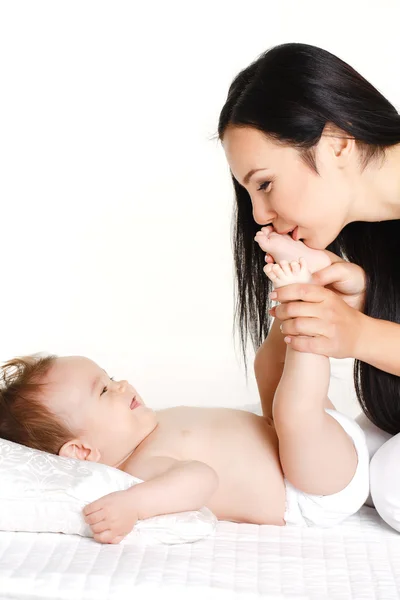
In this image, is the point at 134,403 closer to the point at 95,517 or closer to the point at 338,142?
the point at 95,517

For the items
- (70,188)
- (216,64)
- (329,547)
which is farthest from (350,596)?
(216,64)

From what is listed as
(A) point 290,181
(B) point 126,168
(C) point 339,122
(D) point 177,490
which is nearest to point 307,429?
(D) point 177,490

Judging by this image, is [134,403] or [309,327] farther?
[134,403]

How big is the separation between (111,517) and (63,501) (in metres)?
0.11

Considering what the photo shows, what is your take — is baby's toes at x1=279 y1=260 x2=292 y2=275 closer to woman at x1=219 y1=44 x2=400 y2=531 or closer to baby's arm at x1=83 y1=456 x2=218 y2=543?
woman at x1=219 y1=44 x2=400 y2=531

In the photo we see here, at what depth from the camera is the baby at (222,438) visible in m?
1.68

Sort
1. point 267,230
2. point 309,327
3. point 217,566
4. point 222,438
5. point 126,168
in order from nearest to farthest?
1. point 217,566
2. point 309,327
3. point 222,438
4. point 267,230
5. point 126,168

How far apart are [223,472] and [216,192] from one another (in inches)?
99.3

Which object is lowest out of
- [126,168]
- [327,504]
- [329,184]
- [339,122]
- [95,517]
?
[327,504]

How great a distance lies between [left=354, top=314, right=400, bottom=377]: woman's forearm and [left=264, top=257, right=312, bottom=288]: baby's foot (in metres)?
0.14

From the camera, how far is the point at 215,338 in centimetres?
395

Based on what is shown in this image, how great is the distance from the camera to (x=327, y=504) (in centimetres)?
173

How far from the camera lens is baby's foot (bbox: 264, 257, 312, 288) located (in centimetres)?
173

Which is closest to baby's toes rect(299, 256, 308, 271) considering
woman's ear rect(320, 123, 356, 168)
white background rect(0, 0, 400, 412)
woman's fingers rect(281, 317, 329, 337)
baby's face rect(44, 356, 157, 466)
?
woman's fingers rect(281, 317, 329, 337)
